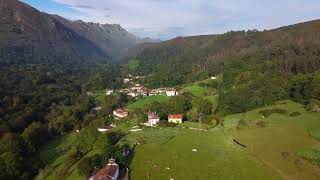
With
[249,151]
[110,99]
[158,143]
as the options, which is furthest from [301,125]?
[110,99]

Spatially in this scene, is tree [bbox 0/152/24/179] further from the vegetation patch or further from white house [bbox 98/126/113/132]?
the vegetation patch

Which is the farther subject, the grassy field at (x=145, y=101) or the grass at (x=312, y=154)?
the grassy field at (x=145, y=101)

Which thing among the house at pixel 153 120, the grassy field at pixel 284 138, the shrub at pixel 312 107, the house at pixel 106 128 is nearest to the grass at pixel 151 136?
the house at pixel 153 120

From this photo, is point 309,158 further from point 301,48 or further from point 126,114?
point 301,48

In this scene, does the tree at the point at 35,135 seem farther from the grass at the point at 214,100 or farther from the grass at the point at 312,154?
the grass at the point at 312,154

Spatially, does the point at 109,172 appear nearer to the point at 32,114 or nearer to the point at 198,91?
the point at 32,114

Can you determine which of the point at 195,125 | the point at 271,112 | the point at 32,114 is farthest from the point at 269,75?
the point at 32,114
